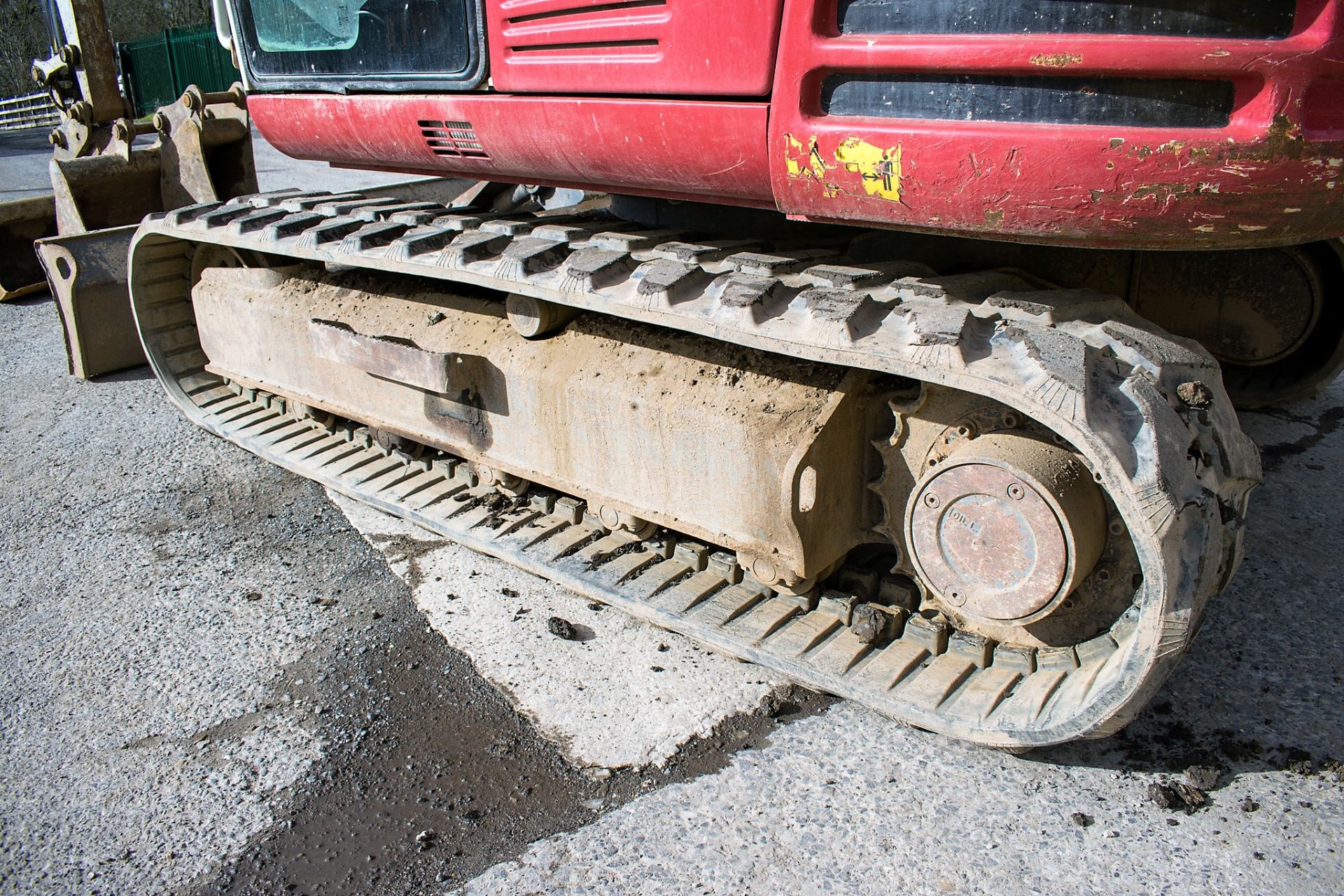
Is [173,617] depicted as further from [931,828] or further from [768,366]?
[931,828]

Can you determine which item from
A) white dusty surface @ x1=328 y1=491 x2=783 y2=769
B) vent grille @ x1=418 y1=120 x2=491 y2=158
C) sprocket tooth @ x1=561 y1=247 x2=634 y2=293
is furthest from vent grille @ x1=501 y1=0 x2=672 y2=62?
white dusty surface @ x1=328 y1=491 x2=783 y2=769

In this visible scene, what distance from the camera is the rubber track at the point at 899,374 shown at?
1869 millimetres

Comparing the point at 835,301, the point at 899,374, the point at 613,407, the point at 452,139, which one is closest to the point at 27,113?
the point at 452,139

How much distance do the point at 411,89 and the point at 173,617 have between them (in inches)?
68.0

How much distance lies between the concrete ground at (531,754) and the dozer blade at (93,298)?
2029 millimetres

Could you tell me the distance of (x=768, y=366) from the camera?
8.48 ft

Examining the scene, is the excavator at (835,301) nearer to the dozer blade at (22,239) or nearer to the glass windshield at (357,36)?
the glass windshield at (357,36)

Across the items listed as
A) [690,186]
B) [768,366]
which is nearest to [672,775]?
[768,366]

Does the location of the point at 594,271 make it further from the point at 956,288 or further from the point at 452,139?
the point at 956,288

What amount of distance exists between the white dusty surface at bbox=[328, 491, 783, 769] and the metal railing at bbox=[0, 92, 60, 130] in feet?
81.8

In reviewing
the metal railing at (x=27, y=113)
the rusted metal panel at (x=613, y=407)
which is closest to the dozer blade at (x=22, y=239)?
the rusted metal panel at (x=613, y=407)

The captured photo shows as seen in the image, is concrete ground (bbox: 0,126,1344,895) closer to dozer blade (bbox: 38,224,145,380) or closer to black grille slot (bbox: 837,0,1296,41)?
black grille slot (bbox: 837,0,1296,41)

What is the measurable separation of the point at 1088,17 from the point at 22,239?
24.8ft

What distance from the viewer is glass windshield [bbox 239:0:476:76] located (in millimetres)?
2746
